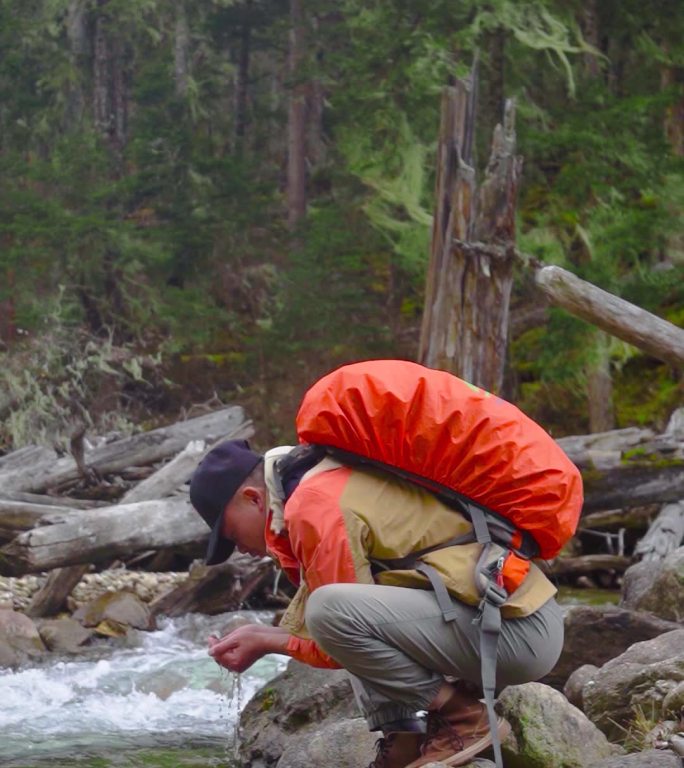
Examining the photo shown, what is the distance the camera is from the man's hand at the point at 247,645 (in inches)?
155

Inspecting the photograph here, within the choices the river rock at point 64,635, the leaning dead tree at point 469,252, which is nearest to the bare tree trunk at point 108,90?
the leaning dead tree at point 469,252

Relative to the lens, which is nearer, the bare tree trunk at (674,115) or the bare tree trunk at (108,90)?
the bare tree trunk at (674,115)

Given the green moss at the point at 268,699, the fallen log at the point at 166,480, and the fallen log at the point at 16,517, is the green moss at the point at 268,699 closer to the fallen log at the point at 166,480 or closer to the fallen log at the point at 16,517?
the fallen log at the point at 166,480

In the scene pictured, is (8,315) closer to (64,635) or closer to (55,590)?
(55,590)

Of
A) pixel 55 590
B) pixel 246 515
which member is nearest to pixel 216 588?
pixel 55 590

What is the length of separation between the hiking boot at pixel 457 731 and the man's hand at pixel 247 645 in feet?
1.77

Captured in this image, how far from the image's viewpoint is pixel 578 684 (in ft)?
18.5

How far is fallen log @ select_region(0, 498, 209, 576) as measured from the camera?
30.4 ft

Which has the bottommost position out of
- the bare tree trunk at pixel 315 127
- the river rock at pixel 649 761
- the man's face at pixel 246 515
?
the river rock at pixel 649 761

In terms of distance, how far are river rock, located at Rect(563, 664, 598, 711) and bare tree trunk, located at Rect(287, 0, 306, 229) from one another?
1609cm

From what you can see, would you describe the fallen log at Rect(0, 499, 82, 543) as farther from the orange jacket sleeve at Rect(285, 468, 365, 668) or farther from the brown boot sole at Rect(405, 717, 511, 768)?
the orange jacket sleeve at Rect(285, 468, 365, 668)

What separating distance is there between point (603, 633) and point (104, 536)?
466cm

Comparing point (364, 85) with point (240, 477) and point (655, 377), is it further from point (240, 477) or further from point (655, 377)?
point (240, 477)

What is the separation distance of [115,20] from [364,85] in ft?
30.2
